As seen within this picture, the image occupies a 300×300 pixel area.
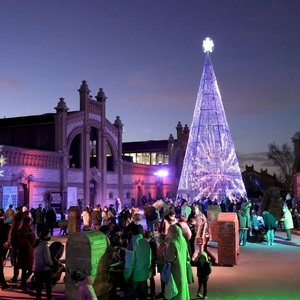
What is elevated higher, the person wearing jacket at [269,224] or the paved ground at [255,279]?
the person wearing jacket at [269,224]

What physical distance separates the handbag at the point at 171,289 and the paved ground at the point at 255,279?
2.63 metres

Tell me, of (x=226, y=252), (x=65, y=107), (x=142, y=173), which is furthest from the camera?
(x=142, y=173)

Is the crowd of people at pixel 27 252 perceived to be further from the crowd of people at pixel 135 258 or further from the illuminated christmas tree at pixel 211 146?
the illuminated christmas tree at pixel 211 146

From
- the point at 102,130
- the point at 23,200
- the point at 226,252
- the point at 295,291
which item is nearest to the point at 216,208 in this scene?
the point at 226,252

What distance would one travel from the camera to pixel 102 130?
145 ft

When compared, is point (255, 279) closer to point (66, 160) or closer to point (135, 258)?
point (135, 258)

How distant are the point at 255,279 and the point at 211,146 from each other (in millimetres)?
24157

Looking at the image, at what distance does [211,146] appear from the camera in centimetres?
3597

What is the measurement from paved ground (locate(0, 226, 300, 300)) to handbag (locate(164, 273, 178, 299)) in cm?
263

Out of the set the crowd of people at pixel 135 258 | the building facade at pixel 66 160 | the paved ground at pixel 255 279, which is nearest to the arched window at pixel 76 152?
the building facade at pixel 66 160

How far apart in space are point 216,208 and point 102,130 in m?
23.5

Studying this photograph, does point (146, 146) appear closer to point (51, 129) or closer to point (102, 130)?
point (102, 130)

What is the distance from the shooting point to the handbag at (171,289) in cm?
787

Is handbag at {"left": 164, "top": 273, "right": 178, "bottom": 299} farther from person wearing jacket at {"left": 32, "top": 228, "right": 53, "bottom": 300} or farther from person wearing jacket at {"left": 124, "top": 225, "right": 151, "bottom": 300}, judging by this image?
person wearing jacket at {"left": 32, "top": 228, "right": 53, "bottom": 300}
